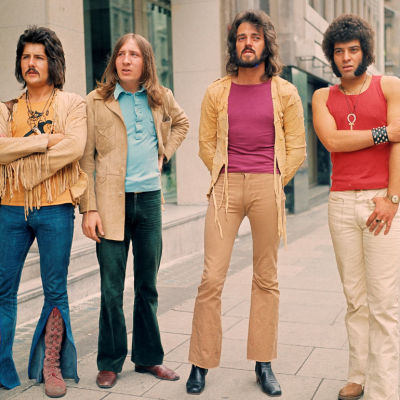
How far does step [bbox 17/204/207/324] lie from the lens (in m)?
5.39

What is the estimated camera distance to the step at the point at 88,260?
17.7 ft

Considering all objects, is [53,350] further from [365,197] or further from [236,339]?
[365,197]

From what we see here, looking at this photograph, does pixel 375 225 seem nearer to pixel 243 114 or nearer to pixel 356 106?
pixel 356 106

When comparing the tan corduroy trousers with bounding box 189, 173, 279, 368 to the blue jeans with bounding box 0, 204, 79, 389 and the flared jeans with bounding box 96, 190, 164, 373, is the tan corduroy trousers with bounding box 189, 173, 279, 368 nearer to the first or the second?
the flared jeans with bounding box 96, 190, 164, 373

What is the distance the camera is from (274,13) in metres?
14.0

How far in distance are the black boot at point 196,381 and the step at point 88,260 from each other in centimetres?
201

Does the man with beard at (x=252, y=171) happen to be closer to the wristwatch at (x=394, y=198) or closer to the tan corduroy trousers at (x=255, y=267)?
the tan corduroy trousers at (x=255, y=267)

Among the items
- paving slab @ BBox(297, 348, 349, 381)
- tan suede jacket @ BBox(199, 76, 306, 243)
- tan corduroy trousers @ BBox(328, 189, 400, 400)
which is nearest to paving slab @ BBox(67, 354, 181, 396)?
paving slab @ BBox(297, 348, 349, 381)

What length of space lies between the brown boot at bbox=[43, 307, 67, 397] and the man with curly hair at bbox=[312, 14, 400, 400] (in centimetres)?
177

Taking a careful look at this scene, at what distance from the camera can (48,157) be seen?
12.1 feet

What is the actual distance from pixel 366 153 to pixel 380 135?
150 mm

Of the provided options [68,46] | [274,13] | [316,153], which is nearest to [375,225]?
[68,46]

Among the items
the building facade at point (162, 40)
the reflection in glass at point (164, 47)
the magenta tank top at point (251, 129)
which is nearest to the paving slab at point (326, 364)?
the magenta tank top at point (251, 129)

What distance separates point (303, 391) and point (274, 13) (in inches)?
458
